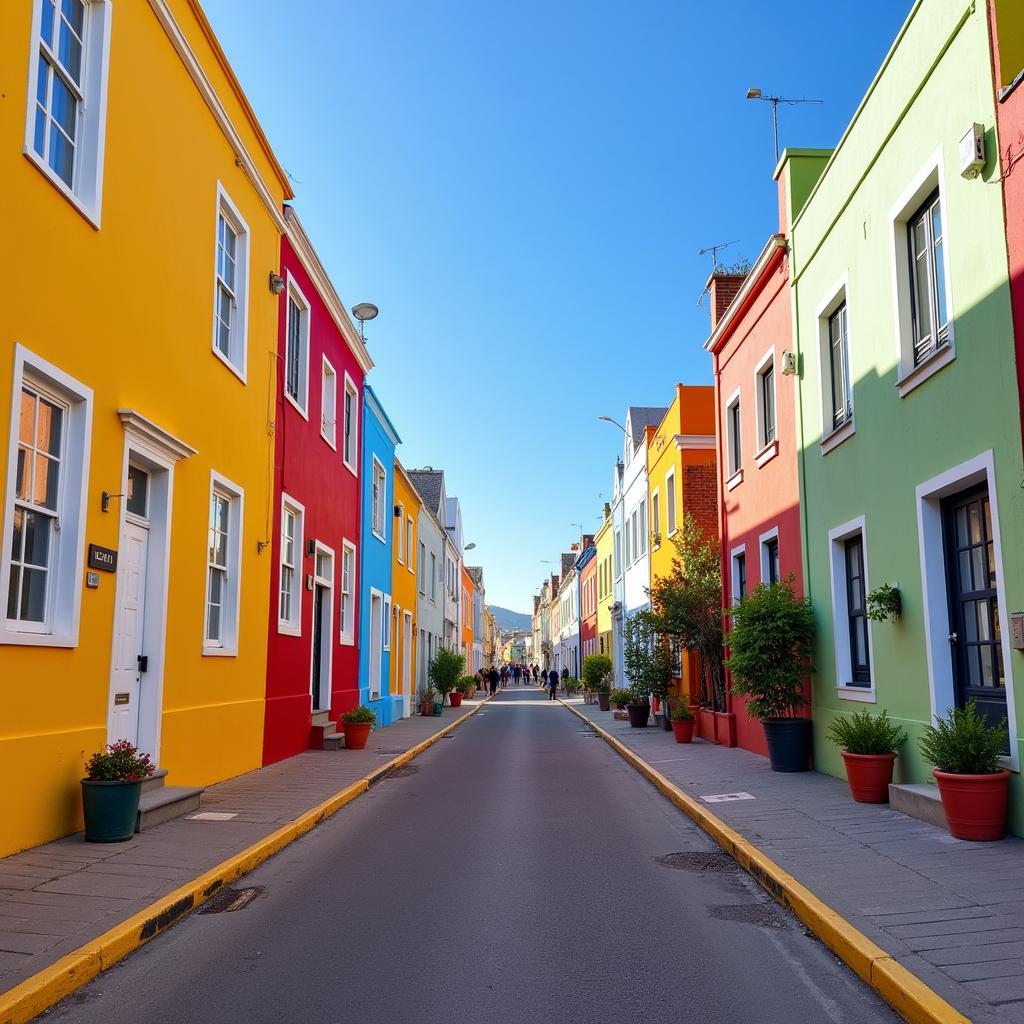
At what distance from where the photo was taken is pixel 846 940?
504cm

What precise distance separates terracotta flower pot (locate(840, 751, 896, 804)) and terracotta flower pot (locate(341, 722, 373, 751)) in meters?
8.95

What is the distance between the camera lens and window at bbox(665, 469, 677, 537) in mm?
22453

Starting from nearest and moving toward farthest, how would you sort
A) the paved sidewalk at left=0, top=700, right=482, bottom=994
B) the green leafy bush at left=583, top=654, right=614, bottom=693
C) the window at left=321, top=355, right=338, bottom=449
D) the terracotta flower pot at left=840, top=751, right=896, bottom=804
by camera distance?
1. the paved sidewalk at left=0, top=700, right=482, bottom=994
2. the terracotta flower pot at left=840, top=751, right=896, bottom=804
3. the window at left=321, top=355, right=338, bottom=449
4. the green leafy bush at left=583, top=654, right=614, bottom=693

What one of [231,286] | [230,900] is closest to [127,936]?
[230,900]

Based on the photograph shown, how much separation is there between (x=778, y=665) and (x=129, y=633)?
7591 mm

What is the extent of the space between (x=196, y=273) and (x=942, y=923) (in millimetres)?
9186

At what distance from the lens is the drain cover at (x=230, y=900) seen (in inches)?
245

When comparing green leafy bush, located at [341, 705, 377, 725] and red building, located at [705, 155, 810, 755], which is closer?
red building, located at [705, 155, 810, 755]

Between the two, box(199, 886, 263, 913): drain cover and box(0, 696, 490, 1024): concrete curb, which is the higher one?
box(0, 696, 490, 1024): concrete curb

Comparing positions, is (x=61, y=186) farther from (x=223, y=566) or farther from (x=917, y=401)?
(x=917, y=401)

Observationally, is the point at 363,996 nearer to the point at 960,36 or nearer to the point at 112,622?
the point at 112,622

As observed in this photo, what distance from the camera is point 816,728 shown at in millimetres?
12328

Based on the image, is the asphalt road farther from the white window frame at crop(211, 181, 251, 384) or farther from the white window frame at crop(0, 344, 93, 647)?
the white window frame at crop(211, 181, 251, 384)

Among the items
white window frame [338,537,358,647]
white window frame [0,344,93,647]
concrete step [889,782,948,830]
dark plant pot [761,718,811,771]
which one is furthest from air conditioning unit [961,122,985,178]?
white window frame [338,537,358,647]
